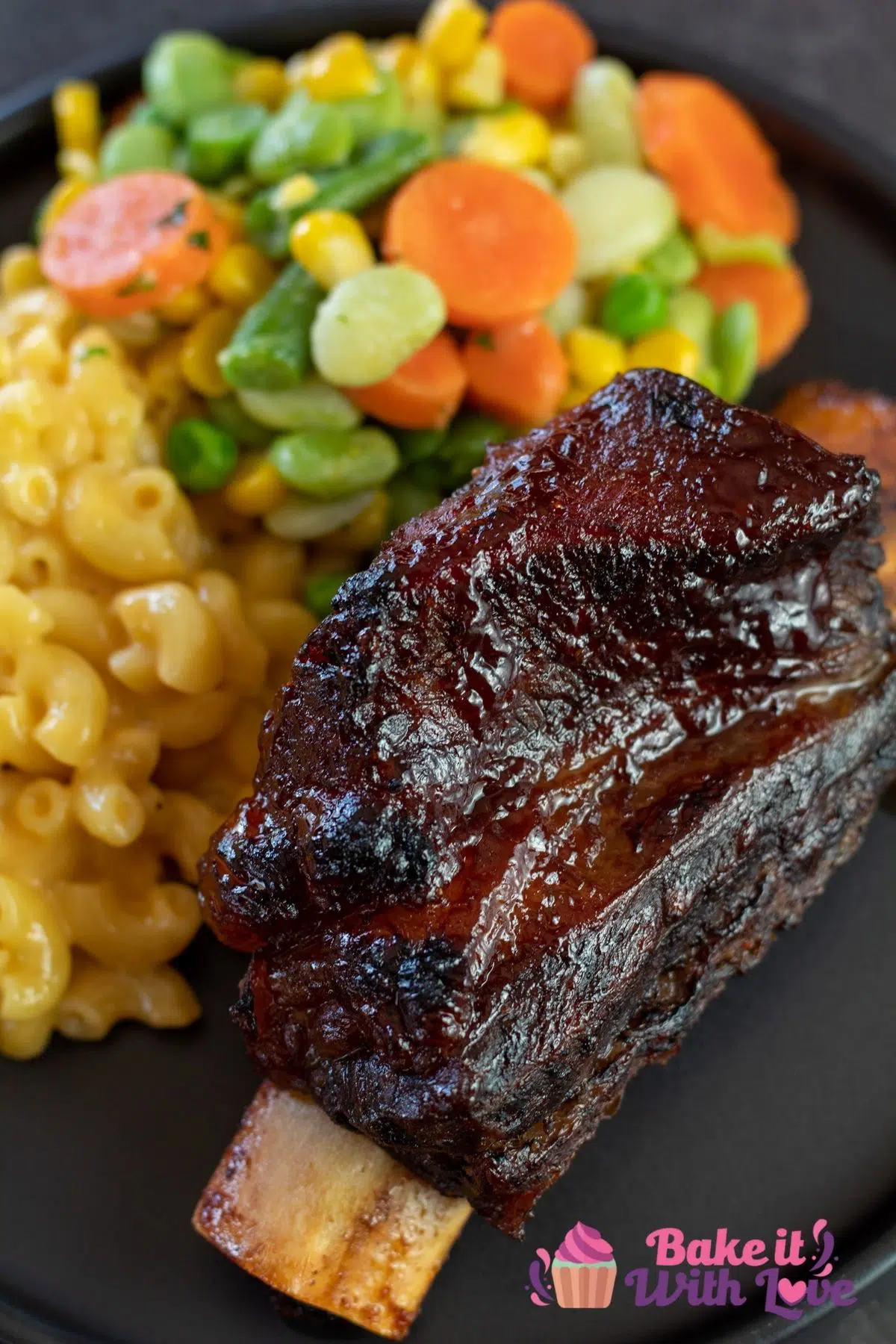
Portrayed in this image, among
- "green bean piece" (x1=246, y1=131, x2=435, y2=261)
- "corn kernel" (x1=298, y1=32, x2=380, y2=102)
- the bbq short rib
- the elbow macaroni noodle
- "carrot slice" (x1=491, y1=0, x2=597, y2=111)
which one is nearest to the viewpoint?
the bbq short rib

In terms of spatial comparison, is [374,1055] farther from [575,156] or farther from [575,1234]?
[575,156]

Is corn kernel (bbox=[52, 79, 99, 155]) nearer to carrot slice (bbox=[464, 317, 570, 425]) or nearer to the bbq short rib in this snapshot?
carrot slice (bbox=[464, 317, 570, 425])

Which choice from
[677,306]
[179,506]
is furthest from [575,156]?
[179,506]

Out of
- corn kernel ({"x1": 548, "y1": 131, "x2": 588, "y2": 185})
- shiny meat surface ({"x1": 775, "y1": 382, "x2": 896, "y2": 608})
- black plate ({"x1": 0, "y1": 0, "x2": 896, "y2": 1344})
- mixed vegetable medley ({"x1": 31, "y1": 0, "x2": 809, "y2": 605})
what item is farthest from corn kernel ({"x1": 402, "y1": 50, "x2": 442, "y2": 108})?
black plate ({"x1": 0, "y1": 0, "x2": 896, "y2": 1344})

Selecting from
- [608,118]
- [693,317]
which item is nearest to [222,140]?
[608,118]

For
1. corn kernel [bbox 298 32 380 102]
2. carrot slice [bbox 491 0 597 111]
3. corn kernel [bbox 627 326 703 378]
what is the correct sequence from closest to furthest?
1. corn kernel [bbox 627 326 703 378]
2. corn kernel [bbox 298 32 380 102]
3. carrot slice [bbox 491 0 597 111]

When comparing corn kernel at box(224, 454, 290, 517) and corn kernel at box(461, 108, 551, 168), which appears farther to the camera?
corn kernel at box(461, 108, 551, 168)

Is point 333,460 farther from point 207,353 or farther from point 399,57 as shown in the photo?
point 399,57

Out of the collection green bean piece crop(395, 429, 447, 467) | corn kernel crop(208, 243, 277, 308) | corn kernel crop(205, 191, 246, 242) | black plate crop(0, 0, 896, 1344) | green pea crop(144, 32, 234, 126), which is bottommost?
black plate crop(0, 0, 896, 1344)
